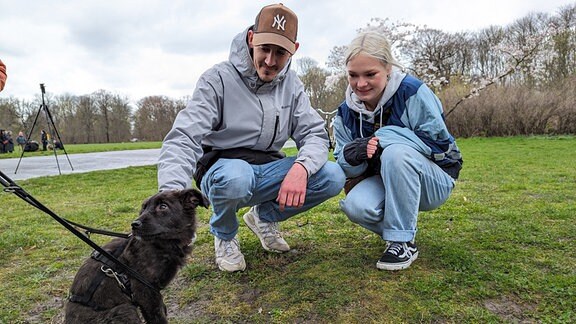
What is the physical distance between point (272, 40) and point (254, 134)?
0.74 meters

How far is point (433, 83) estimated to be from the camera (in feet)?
73.4

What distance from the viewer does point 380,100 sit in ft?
10.4

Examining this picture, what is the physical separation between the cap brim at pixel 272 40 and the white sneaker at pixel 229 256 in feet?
5.13

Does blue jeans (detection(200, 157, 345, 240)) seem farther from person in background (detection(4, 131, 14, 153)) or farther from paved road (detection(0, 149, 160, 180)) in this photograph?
person in background (detection(4, 131, 14, 153))

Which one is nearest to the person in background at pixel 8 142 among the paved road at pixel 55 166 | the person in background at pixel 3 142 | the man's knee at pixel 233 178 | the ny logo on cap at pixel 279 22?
the person in background at pixel 3 142

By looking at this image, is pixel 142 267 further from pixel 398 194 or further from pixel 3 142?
pixel 3 142

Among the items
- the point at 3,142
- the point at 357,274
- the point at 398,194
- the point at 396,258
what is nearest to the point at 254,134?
the point at 398,194

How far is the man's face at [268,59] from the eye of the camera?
2.91 meters

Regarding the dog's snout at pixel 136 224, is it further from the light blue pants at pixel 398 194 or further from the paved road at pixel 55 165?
the paved road at pixel 55 165

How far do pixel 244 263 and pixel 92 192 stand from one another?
6532 mm

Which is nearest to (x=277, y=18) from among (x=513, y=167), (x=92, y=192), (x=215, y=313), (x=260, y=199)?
(x=260, y=199)

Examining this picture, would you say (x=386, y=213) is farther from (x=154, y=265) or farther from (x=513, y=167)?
(x=513, y=167)

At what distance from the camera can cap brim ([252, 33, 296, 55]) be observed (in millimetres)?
2796

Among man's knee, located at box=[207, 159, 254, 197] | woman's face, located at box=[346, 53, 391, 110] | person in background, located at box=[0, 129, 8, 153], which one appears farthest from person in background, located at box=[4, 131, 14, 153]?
woman's face, located at box=[346, 53, 391, 110]
